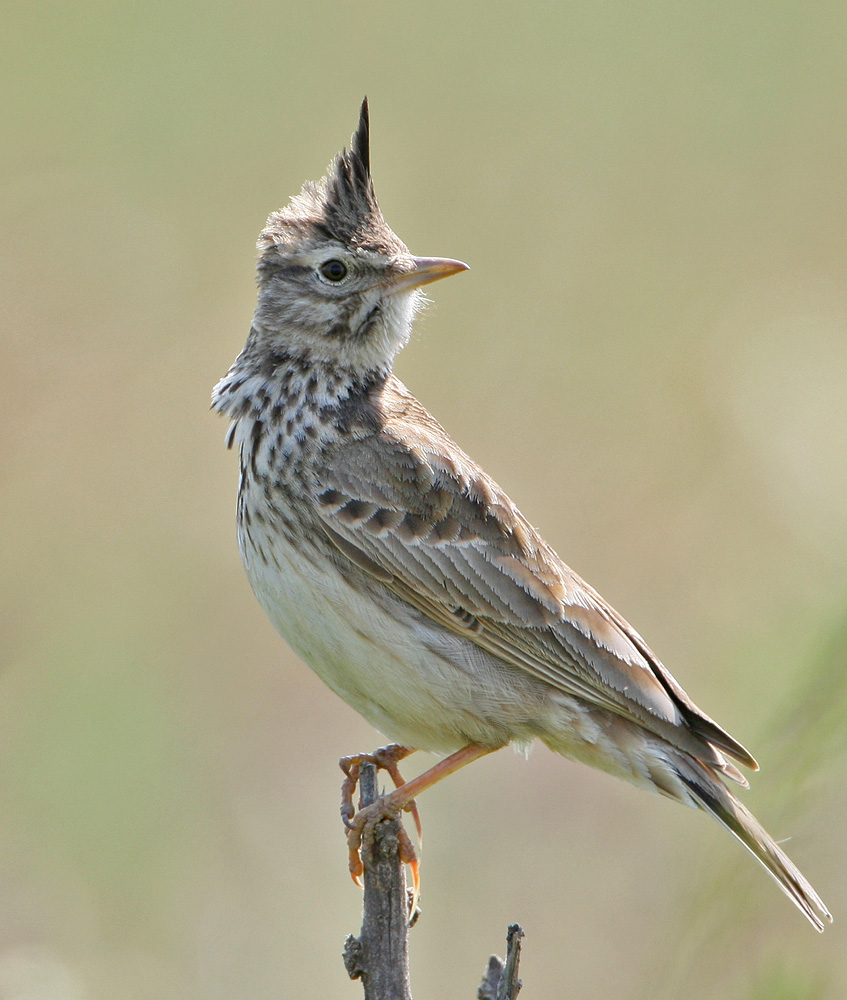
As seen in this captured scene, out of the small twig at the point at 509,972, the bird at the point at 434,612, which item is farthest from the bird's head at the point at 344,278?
the small twig at the point at 509,972

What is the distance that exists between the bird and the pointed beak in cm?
1

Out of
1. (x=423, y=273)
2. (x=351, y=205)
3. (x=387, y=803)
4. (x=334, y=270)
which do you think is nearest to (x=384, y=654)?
(x=387, y=803)

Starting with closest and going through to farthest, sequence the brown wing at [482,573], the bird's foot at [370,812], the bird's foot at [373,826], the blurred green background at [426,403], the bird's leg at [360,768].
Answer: the bird's foot at [373,826], the bird's foot at [370,812], the brown wing at [482,573], the bird's leg at [360,768], the blurred green background at [426,403]

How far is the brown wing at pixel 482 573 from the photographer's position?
15.3ft

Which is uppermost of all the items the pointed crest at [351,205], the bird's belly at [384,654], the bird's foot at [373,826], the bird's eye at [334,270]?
the pointed crest at [351,205]

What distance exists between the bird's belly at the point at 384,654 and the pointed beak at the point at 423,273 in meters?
1.23

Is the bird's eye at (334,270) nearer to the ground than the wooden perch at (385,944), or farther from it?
farther from it

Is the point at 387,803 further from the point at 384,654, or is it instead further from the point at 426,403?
the point at 426,403

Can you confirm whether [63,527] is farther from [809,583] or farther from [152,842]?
[809,583]

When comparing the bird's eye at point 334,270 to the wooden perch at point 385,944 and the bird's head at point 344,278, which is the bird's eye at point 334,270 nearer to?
the bird's head at point 344,278

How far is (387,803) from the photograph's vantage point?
444 centimetres

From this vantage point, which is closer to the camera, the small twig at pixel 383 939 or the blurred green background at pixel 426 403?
the small twig at pixel 383 939

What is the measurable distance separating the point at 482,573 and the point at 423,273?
1.29 m

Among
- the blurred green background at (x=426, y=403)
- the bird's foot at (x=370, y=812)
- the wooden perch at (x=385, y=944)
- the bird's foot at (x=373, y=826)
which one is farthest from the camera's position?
the blurred green background at (x=426, y=403)
